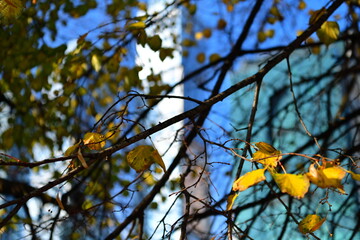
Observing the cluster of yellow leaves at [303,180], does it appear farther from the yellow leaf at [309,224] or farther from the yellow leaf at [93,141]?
the yellow leaf at [93,141]

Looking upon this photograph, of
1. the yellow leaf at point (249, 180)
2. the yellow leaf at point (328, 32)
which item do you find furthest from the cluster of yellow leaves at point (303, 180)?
the yellow leaf at point (328, 32)

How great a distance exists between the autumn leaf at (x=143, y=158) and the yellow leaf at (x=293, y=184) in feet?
1.16

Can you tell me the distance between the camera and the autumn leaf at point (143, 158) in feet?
4.12

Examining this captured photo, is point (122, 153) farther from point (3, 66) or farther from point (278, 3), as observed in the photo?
point (278, 3)

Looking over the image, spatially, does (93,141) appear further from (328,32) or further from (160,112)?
(160,112)

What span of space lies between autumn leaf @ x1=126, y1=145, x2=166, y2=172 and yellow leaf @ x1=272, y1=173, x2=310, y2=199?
35 centimetres

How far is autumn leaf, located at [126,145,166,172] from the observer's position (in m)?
1.26

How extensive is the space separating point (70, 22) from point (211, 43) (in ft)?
4.01

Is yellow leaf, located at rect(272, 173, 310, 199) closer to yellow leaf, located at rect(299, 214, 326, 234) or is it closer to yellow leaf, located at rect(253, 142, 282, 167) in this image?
yellow leaf, located at rect(253, 142, 282, 167)

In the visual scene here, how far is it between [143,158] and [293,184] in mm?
421

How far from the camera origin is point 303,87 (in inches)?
136

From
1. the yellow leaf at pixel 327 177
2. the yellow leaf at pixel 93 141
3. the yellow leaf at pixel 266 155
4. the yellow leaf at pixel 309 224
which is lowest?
the yellow leaf at pixel 327 177

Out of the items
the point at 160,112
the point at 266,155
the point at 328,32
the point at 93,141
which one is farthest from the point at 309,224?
the point at 160,112

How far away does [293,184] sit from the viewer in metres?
0.99
